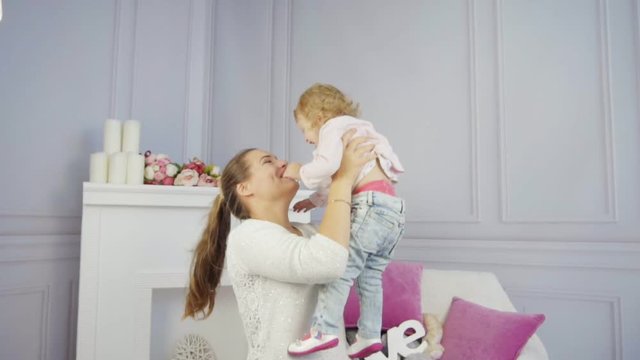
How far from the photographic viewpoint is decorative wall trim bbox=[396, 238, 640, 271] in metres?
2.84

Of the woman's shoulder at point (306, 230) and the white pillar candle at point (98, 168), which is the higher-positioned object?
the white pillar candle at point (98, 168)

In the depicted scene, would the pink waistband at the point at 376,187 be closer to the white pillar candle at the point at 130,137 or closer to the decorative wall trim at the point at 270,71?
the white pillar candle at the point at 130,137

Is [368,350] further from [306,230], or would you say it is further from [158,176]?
[158,176]

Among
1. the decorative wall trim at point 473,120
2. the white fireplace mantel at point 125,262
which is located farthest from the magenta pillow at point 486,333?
the white fireplace mantel at point 125,262

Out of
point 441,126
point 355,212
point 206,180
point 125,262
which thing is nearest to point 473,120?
point 441,126

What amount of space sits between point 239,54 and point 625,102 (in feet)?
8.67

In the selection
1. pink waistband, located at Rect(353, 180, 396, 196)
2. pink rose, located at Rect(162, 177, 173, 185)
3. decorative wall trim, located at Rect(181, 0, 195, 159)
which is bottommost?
pink waistband, located at Rect(353, 180, 396, 196)

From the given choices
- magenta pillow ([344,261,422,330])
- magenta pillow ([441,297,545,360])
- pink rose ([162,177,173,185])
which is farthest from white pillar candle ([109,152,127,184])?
magenta pillow ([441,297,545,360])

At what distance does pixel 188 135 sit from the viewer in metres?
3.74

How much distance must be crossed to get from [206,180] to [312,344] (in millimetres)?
1732

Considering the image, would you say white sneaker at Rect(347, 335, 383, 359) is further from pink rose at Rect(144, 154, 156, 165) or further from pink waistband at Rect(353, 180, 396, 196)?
pink rose at Rect(144, 154, 156, 165)

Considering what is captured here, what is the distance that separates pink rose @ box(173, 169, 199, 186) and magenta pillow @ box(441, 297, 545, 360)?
4.88 ft

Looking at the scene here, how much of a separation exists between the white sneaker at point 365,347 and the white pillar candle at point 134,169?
1.62 metres

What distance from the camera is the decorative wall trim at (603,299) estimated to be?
111 inches
